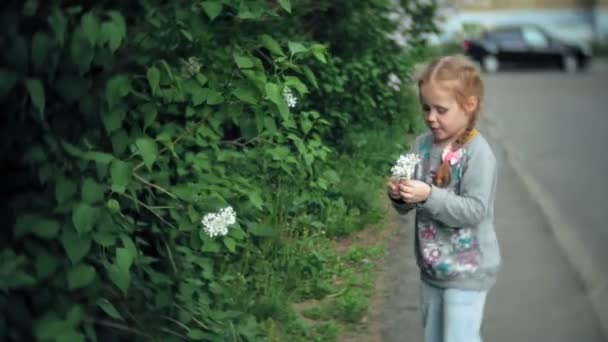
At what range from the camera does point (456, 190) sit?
12.3 ft

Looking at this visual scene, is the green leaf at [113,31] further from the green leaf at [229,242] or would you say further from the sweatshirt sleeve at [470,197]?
the green leaf at [229,242]

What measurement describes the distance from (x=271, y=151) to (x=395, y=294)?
117 centimetres

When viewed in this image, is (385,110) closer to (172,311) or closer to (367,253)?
(367,253)

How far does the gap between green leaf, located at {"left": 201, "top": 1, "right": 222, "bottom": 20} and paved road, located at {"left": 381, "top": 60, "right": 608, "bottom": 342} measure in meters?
2.24

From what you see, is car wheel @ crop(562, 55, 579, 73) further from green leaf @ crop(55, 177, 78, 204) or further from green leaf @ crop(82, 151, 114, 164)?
green leaf @ crop(55, 177, 78, 204)

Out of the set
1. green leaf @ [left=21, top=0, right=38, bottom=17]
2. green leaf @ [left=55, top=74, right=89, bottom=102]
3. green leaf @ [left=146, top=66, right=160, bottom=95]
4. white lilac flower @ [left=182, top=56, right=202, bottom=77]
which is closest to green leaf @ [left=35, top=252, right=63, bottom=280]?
green leaf @ [left=55, top=74, right=89, bottom=102]

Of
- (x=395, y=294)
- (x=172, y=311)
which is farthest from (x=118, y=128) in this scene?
(x=395, y=294)

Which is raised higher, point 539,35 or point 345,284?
point 345,284

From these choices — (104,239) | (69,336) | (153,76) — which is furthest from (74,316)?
(153,76)

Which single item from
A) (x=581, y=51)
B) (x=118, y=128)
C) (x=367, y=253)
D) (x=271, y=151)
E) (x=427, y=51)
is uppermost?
(x=118, y=128)

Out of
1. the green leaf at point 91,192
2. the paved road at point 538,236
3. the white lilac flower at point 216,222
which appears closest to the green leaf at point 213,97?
Result: the white lilac flower at point 216,222

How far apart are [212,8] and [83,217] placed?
3.08ft

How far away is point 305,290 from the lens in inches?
218

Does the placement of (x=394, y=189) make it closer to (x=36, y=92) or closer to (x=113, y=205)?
(x=113, y=205)
